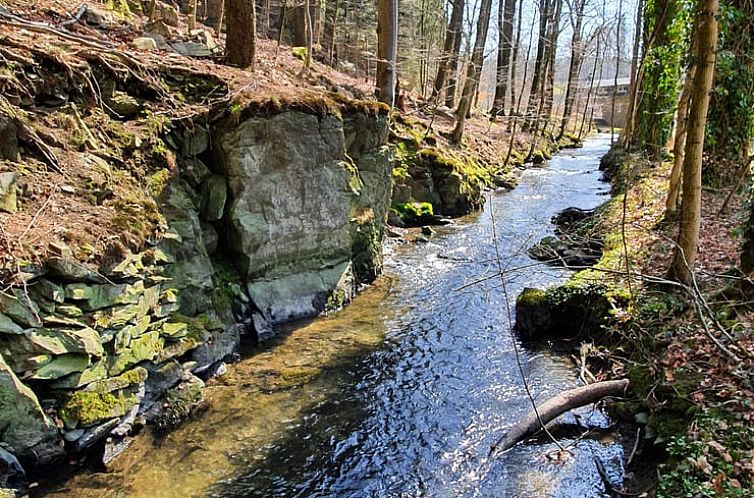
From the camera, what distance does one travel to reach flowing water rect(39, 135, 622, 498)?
5523 mm

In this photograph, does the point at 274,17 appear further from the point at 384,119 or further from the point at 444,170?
the point at 384,119

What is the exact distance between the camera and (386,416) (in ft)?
22.4

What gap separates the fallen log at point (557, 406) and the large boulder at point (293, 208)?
15.6 feet

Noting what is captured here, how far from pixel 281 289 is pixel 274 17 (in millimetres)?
21048

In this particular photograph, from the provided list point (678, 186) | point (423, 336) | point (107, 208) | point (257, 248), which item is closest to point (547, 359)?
point (423, 336)

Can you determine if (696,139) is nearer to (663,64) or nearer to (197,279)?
(663,64)

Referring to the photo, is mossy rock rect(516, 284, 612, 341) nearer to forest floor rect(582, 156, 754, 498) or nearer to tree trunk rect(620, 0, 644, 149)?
forest floor rect(582, 156, 754, 498)

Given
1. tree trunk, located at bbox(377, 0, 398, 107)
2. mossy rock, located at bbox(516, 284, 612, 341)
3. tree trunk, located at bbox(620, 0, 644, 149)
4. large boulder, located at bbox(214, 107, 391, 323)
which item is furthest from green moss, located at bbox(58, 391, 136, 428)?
tree trunk, located at bbox(377, 0, 398, 107)

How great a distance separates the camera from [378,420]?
6.73 m

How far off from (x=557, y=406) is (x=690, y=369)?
5.07ft

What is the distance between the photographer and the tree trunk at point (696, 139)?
6031 millimetres

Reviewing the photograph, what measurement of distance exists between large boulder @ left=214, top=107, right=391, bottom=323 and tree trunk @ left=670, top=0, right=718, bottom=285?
6148 mm

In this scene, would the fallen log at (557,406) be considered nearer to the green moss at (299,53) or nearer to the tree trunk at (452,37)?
the green moss at (299,53)

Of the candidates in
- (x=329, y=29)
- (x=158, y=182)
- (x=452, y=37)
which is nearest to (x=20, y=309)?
(x=158, y=182)
